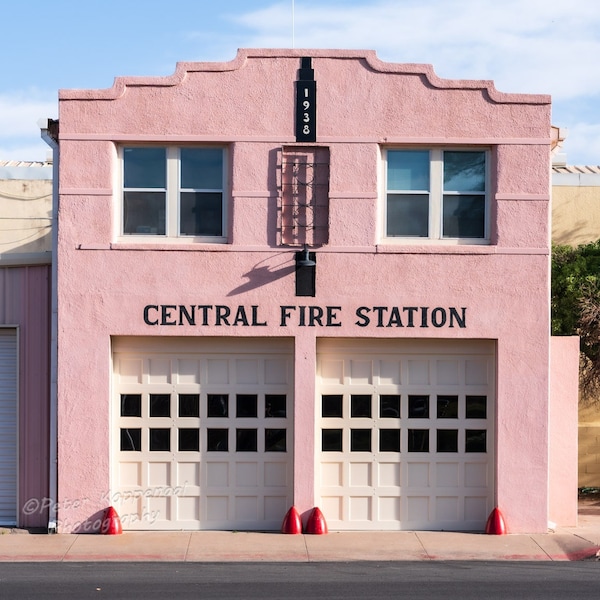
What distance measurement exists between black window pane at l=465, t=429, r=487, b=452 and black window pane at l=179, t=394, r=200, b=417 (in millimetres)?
3814

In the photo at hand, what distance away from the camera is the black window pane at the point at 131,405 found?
14352mm

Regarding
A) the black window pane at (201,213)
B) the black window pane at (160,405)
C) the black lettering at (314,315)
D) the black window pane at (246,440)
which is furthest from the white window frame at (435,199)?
the black window pane at (160,405)

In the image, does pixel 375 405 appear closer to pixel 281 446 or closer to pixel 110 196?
pixel 281 446

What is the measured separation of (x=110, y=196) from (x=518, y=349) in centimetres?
601

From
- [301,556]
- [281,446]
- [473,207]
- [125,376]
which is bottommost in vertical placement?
[301,556]

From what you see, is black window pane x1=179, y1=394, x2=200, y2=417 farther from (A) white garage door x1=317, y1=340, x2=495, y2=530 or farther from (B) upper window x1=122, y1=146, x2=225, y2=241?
(B) upper window x1=122, y1=146, x2=225, y2=241

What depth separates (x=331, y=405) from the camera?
14.5 meters

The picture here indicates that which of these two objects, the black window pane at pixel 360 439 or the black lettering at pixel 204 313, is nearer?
the black lettering at pixel 204 313

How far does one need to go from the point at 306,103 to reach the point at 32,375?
541cm

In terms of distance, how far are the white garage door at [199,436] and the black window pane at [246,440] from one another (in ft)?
0.05

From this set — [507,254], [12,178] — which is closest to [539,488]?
[507,254]

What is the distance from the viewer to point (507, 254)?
1419 centimetres

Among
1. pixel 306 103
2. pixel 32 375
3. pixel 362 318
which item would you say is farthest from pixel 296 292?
pixel 32 375

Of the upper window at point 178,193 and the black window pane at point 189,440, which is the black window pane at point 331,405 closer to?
the black window pane at point 189,440
